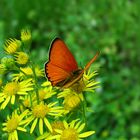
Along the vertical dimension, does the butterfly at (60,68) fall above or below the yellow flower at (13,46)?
below

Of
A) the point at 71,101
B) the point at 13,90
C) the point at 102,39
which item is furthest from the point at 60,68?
the point at 102,39

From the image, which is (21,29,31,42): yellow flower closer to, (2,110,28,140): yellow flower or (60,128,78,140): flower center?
(2,110,28,140): yellow flower

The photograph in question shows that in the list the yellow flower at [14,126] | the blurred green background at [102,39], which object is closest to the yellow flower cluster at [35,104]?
the yellow flower at [14,126]

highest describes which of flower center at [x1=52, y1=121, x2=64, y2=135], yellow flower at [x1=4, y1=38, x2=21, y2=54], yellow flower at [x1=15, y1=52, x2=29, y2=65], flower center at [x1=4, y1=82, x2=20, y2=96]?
yellow flower at [x1=4, y1=38, x2=21, y2=54]

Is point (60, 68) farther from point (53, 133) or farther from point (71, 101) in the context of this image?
point (53, 133)

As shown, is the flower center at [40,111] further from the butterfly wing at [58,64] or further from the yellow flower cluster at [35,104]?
the butterfly wing at [58,64]

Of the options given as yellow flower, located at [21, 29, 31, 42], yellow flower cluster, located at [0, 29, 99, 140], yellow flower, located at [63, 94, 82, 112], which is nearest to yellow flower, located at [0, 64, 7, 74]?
yellow flower cluster, located at [0, 29, 99, 140]
